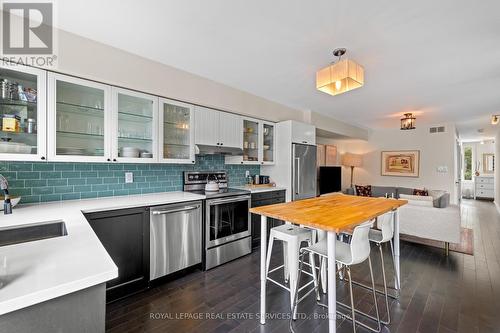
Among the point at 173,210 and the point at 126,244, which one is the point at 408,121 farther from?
the point at 126,244

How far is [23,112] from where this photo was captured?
2014 mm

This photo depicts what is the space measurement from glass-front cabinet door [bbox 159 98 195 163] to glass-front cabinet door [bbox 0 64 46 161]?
1.15 m

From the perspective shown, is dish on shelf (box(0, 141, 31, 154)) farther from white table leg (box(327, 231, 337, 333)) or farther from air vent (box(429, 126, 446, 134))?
air vent (box(429, 126, 446, 134))

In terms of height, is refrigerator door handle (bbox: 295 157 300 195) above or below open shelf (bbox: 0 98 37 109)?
below

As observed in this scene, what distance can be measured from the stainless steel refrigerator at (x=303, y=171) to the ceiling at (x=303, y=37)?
3.97 ft

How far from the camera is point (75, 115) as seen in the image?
2.32 metres

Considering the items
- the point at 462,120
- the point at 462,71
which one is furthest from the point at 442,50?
the point at 462,120

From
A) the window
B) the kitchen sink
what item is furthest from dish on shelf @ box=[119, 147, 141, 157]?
the window

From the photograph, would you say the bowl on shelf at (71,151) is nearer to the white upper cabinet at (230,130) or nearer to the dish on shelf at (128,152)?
the dish on shelf at (128,152)

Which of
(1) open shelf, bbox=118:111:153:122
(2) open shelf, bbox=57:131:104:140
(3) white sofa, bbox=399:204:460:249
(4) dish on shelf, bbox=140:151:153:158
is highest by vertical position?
(1) open shelf, bbox=118:111:153:122

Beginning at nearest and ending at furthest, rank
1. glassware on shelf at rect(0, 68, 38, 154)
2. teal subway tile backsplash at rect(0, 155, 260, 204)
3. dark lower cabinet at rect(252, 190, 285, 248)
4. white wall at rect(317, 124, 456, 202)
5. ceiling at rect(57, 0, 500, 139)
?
1. ceiling at rect(57, 0, 500, 139)
2. glassware on shelf at rect(0, 68, 38, 154)
3. teal subway tile backsplash at rect(0, 155, 260, 204)
4. dark lower cabinet at rect(252, 190, 285, 248)
5. white wall at rect(317, 124, 456, 202)

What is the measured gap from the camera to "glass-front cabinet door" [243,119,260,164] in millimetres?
3873

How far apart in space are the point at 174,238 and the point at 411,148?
6944mm

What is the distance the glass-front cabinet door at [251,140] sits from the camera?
387 cm
